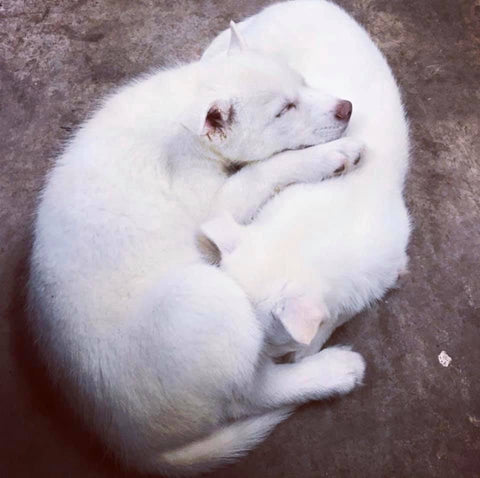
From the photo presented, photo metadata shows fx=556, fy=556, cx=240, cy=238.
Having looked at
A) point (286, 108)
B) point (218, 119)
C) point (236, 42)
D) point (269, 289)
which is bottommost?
point (269, 289)

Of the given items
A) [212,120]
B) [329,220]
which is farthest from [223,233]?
[212,120]

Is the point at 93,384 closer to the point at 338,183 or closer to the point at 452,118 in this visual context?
the point at 338,183

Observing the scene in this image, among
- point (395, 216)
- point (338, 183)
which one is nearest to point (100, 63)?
point (338, 183)

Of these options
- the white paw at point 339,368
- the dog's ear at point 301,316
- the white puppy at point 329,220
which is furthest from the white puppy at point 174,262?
the dog's ear at point 301,316

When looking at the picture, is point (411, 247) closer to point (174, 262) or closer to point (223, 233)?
point (223, 233)

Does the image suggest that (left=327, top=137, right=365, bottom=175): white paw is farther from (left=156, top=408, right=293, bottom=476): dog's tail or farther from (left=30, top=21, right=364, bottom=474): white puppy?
(left=156, top=408, right=293, bottom=476): dog's tail

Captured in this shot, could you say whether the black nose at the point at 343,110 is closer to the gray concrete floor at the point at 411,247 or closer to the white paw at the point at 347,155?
the white paw at the point at 347,155
